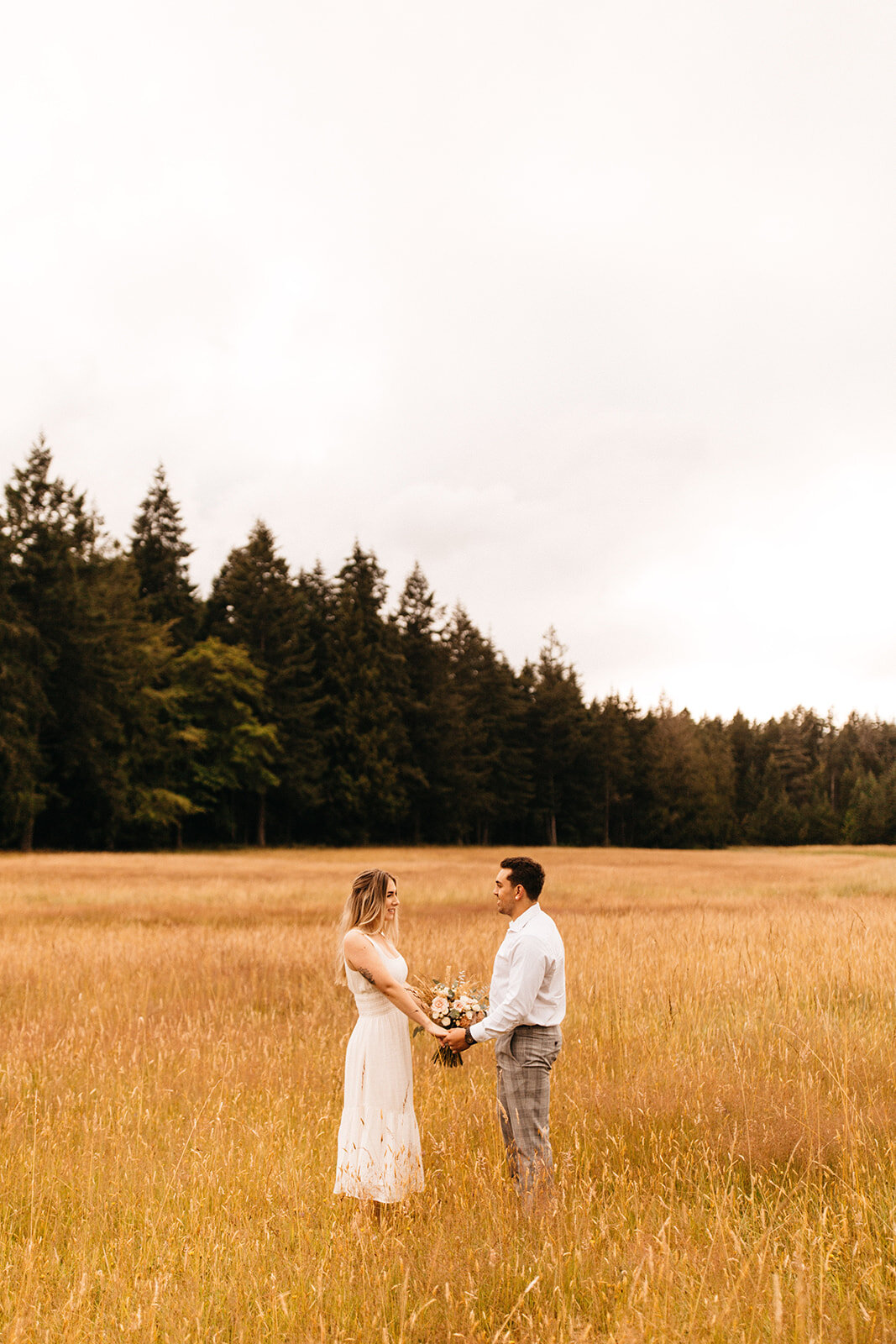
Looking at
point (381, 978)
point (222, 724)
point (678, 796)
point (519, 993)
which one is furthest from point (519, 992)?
point (678, 796)

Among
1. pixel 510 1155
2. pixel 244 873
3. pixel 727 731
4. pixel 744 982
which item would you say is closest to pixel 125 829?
pixel 244 873

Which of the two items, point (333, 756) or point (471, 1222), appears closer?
point (471, 1222)

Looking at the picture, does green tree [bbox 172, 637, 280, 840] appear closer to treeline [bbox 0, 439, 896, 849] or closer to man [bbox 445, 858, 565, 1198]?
treeline [bbox 0, 439, 896, 849]

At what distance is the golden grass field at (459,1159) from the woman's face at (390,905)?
140cm

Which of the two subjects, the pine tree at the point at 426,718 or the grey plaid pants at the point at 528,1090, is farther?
the pine tree at the point at 426,718

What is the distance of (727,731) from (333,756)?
65.8 meters

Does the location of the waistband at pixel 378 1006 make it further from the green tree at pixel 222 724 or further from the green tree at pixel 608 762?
the green tree at pixel 608 762

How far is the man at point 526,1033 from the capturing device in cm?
438

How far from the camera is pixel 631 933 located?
14.5m

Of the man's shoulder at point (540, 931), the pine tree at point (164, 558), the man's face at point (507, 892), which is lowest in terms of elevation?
the man's shoulder at point (540, 931)

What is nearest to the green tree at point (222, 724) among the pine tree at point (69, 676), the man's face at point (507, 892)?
the pine tree at point (69, 676)

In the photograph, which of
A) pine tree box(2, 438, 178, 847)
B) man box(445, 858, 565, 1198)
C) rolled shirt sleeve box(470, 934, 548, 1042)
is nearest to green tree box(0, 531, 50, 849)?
pine tree box(2, 438, 178, 847)

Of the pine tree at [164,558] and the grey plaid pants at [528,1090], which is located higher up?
the pine tree at [164,558]

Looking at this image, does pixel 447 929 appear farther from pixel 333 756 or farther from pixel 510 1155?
pixel 333 756
